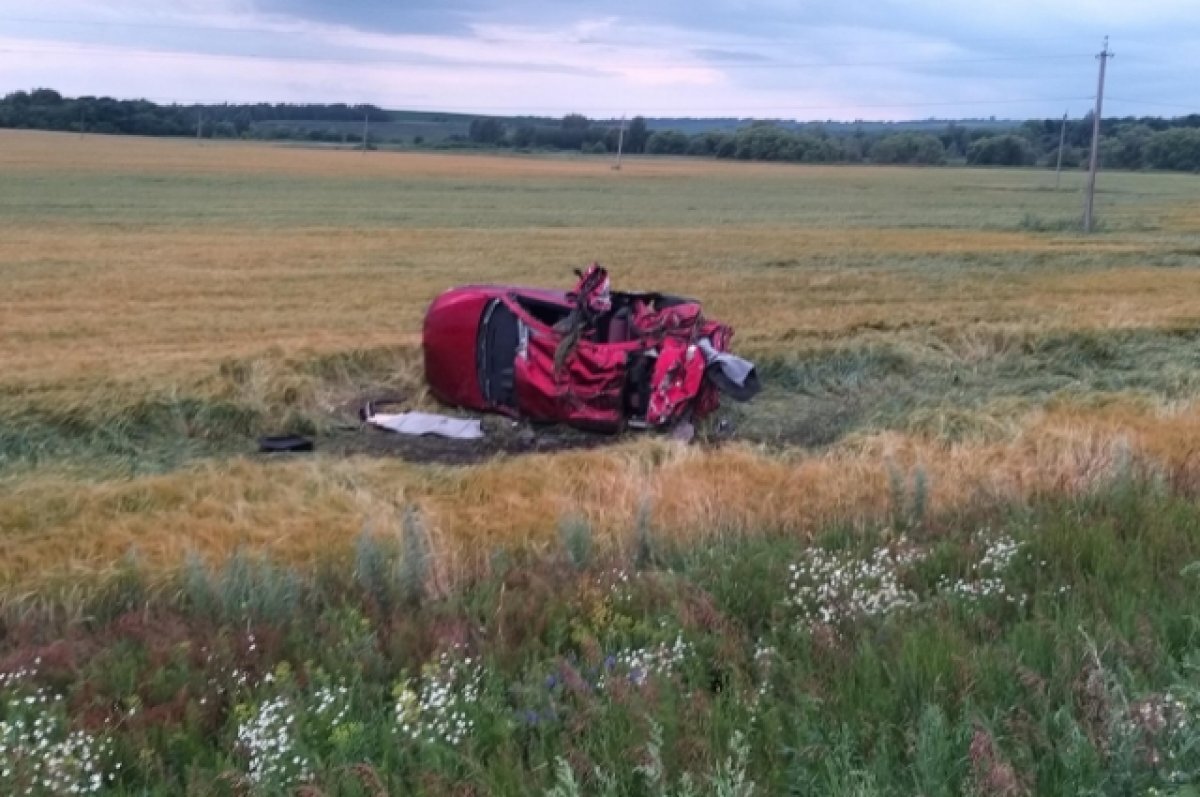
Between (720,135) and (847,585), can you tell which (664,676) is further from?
(720,135)

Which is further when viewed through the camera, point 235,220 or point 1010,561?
point 235,220

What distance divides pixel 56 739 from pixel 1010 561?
11.9ft

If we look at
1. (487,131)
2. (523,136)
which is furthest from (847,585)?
(487,131)

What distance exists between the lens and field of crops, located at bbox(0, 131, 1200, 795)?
3967 mm

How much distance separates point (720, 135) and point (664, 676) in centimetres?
10036

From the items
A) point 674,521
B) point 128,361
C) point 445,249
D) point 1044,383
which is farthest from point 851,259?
point 674,521

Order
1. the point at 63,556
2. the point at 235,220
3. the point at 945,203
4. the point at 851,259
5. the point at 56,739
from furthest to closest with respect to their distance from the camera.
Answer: the point at 945,203 → the point at 235,220 → the point at 851,259 → the point at 63,556 → the point at 56,739

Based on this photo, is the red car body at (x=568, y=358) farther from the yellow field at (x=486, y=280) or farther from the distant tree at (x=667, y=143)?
the distant tree at (x=667, y=143)

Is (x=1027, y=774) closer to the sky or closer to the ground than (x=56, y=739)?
closer to the sky

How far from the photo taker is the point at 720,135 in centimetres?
10219

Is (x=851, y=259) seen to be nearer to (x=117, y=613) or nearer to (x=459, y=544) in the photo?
(x=459, y=544)

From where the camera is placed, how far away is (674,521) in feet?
24.4

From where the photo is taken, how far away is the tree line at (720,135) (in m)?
94.9

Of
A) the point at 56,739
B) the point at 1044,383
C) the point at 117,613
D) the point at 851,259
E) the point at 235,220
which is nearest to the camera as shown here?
the point at 56,739
